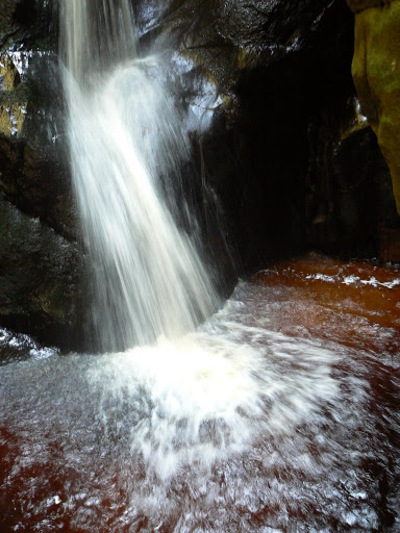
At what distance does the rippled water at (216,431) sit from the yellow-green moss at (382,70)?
5.36 ft

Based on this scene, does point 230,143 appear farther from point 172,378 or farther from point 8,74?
point 172,378

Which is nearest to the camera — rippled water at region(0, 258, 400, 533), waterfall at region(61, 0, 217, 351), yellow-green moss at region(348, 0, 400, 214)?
rippled water at region(0, 258, 400, 533)

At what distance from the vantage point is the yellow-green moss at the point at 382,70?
2529 millimetres

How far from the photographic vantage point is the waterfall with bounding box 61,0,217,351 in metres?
3.60

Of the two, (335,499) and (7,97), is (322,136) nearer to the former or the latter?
(7,97)

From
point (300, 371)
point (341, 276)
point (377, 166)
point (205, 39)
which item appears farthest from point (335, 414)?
point (205, 39)

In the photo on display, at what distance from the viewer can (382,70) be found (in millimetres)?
2678

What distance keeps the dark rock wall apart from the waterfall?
18 centimetres

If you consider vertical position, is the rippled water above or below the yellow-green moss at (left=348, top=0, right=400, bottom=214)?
below

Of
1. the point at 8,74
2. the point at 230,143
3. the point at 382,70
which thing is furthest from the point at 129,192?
the point at 382,70

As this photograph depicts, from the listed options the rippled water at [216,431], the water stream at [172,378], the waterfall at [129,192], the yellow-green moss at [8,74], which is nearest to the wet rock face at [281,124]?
the water stream at [172,378]

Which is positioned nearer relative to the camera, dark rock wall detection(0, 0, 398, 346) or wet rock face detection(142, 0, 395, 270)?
dark rock wall detection(0, 0, 398, 346)

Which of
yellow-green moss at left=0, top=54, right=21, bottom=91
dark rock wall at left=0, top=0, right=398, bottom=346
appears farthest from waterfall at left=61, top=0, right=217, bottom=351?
yellow-green moss at left=0, top=54, right=21, bottom=91

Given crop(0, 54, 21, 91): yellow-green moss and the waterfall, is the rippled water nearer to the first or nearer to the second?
the waterfall
